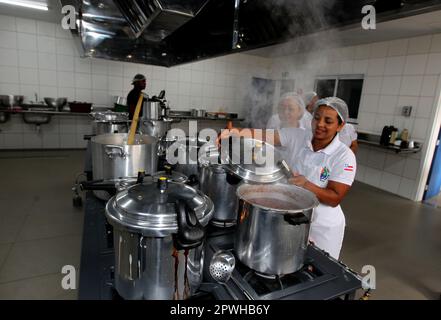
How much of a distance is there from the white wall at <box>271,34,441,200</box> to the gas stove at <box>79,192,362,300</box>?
312 cm

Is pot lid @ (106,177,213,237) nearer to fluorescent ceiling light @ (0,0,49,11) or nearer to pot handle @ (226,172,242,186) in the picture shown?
pot handle @ (226,172,242,186)

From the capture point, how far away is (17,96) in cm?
452

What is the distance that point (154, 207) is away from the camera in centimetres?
67

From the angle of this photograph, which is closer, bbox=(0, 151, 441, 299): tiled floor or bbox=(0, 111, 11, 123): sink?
bbox=(0, 151, 441, 299): tiled floor

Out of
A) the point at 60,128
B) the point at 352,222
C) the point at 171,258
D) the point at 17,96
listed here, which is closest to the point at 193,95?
the point at 60,128

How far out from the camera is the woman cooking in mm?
1212

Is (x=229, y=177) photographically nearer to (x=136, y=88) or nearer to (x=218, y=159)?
(x=218, y=159)

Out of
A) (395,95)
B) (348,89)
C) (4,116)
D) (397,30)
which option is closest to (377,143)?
(395,95)

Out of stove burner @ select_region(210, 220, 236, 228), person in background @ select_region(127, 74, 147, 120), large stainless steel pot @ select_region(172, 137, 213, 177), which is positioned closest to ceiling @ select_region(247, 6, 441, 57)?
person in background @ select_region(127, 74, 147, 120)

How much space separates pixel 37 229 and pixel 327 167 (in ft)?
8.37

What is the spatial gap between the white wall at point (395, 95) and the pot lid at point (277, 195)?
2899 millimetres

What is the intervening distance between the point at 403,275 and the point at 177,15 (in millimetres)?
2574

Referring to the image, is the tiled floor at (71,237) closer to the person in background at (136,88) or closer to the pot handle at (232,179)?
the person in background at (136,88)
